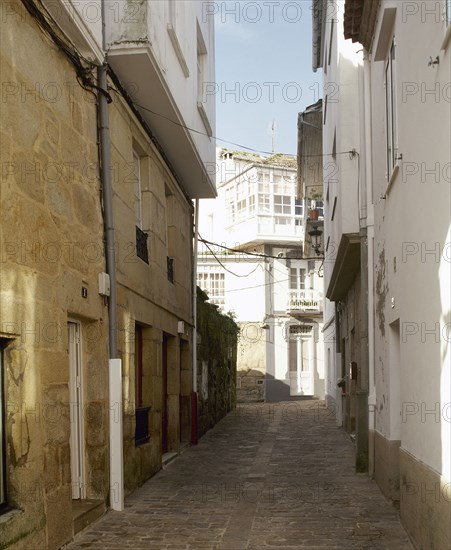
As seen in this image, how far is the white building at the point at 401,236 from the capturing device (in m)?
5.59

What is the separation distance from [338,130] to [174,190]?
3155 millimetres

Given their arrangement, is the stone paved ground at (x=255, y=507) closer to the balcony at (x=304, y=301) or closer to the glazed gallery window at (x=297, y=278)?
the balcony at (x=304, y=301)

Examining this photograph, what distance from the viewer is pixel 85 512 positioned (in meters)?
7.60

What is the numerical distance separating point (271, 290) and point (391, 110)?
90.4 ft

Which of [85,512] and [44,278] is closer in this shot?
[44,278]

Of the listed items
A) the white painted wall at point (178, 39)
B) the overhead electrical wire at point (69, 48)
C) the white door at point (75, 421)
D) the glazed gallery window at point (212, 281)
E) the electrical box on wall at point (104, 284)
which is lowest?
the white door at point (75, 421)

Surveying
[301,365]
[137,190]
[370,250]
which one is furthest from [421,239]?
[301,365]

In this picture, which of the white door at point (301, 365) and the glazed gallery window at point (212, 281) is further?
the glazed gallery window at point (212, 281)

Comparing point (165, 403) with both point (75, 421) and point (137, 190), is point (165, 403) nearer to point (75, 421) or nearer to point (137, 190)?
point (137, 190)

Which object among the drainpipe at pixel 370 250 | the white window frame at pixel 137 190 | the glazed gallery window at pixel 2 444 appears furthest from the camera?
the white window frame at pixel 137 190

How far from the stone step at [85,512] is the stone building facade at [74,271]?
0.8 inches

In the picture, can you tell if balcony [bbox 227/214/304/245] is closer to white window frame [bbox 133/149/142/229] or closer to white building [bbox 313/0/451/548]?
white building [bbox 313/0/451/548]

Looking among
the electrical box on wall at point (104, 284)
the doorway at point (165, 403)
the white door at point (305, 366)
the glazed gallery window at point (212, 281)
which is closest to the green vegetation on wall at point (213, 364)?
the doorway at point (165, 403)

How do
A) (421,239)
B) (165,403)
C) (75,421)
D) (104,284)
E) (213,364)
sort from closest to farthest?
(421,239) → (75,421) → (104,284) → (165,403) → (213,364)
